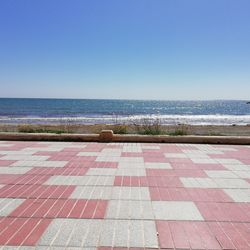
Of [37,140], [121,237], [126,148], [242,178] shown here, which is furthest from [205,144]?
[121,237]

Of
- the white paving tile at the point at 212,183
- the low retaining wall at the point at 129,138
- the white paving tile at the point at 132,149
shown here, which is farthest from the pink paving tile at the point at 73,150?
the white paving tile at the point at 212,183

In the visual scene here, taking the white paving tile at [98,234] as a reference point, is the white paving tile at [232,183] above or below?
below

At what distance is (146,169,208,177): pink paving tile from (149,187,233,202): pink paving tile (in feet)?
2.80

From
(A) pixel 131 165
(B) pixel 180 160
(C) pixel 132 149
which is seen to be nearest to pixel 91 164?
(A) pixel 131 165

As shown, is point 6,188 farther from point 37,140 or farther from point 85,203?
point 37,140

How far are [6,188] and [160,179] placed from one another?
97.9 inches

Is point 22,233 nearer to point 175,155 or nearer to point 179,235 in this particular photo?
point 179,235

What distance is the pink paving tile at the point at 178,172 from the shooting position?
5.58 m

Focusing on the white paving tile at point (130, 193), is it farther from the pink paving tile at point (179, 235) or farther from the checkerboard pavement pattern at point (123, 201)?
Answer: the pink paving tile at point (179, 235)

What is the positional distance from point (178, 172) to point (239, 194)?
1.43m

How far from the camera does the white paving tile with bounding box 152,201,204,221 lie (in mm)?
3616

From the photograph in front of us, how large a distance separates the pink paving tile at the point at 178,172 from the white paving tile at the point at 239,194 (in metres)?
0.94

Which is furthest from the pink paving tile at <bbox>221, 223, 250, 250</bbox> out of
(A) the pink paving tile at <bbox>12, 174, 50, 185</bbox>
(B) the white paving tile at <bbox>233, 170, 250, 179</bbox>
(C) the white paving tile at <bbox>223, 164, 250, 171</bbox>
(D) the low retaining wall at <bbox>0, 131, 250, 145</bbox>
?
(D) the low retaining wall at <bbox>0, 131, 250, 145</bbox>

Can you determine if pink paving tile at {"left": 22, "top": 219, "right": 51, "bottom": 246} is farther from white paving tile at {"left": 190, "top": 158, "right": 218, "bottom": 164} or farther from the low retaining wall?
the low retaining wall
